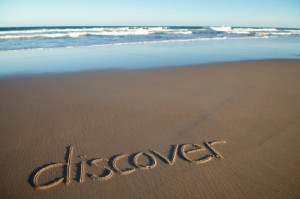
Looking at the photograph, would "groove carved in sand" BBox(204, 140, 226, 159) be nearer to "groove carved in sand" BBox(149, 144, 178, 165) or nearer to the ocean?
"groove carved in sand" BBox(149, 144, 178, 165)

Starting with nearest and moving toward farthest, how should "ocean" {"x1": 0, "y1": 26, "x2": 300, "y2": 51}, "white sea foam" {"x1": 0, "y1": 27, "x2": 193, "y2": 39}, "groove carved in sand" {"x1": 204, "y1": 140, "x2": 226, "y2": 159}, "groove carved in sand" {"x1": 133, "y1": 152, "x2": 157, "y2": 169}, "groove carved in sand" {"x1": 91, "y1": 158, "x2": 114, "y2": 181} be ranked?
"groove carved in sand" {"x1": 91, "y1": 158, "x2": 114, "y2": 181} → "groove carved in sand" {"x1": 133, "y1": 152, "x2": 157, "y2": 169} → "groove carved in sand" {"x1": 204, "y1": 140, "x2": 226, "y2": 159} → "ocean" {"x1": 0, "y1": 26, "x2": 300, "y2": 51} → "white sea foam" {"x1": 0, "y1": 27, "x2": 193, "y2": 39}

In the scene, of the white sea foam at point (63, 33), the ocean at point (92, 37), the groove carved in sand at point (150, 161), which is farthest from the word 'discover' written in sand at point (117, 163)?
the white sea foam at point (63, 33)

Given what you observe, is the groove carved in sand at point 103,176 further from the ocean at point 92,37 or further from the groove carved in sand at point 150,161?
the ocean at point 92,37

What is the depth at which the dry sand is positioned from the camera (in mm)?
2281

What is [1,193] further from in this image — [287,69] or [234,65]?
[287,69]

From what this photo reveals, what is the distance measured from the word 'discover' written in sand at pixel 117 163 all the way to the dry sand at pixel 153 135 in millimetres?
19

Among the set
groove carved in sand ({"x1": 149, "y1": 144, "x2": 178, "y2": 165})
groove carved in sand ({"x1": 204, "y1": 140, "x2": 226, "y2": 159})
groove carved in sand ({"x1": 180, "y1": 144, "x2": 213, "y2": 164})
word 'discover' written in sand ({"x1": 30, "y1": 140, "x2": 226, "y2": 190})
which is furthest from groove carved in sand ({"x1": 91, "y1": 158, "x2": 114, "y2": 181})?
groove carved in sand ({"x1": 204, "y1": 140, "x2": 226, "y2": 159})

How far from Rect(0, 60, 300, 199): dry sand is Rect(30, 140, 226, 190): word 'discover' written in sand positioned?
0.02m

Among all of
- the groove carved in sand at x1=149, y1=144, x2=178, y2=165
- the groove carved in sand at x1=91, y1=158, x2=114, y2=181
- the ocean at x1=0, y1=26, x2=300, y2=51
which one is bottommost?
the groove carved in sand at x1=91, y1=158, x2=114, y2=181

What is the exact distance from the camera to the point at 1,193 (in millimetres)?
2230

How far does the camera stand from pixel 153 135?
129 inches

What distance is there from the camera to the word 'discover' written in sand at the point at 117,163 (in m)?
2.39

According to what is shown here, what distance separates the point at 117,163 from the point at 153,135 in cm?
79

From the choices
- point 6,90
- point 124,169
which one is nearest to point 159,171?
point 124,169
